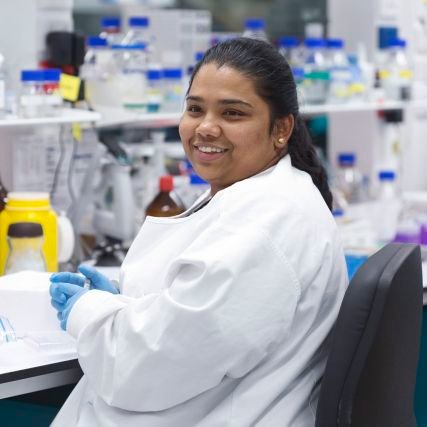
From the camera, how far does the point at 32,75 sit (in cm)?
239

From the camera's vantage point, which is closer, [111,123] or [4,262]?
[4,262]

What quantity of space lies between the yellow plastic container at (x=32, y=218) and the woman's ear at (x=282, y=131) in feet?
2.62

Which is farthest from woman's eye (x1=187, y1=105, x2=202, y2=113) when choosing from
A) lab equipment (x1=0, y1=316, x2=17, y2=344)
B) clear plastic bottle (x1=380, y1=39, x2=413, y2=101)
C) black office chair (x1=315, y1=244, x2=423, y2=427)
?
clear plastic bottle (x1=380, y1=39, x2=413, y2=101)

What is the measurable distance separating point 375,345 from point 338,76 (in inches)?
79.7

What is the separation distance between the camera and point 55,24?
2693mm

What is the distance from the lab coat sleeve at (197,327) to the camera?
58.0 inches

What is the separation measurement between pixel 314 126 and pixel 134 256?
2356 mm

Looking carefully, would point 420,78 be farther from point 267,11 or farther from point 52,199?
point 52,199

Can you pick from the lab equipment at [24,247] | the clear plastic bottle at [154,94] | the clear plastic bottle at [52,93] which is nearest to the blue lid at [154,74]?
the clear plastic bottle at [154,94]

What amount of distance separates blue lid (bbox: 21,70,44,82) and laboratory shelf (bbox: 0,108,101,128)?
0.33 feet

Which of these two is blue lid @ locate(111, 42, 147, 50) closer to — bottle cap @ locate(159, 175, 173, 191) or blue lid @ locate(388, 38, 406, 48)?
bottle cap @ locate(159, 175, 173, 191)

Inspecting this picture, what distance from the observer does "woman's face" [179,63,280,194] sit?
1668mm

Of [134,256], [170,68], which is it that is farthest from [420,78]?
[134,256]

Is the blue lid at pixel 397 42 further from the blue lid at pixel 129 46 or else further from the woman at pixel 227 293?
the woman at pixel 227 293
